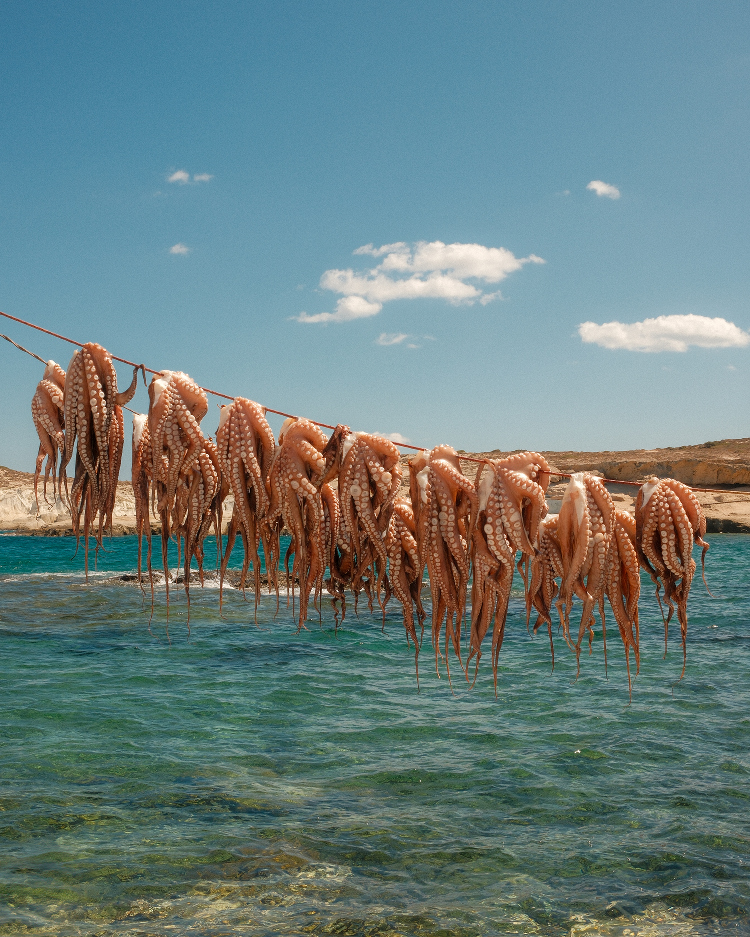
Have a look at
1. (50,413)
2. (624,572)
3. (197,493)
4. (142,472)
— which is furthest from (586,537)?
(50,413)

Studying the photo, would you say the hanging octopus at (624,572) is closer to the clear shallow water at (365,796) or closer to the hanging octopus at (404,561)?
the hanging octopus at (404,561)

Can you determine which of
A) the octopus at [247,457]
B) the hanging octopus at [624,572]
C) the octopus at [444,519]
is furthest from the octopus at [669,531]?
the octopus at [247,457]

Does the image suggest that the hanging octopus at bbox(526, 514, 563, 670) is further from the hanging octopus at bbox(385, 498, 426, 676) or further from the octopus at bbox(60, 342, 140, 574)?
the octopus at bbox(60, 342, 140, 574)

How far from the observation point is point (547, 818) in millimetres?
8227

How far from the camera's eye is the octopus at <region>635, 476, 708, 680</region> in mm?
4113

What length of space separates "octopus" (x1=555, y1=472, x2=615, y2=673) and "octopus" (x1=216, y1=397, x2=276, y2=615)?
1697 millimetres

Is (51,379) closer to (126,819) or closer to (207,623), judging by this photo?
(126,819)

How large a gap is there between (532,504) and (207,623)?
19163 millimetres

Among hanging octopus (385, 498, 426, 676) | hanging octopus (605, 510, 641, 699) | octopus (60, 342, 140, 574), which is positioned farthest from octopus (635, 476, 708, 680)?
octopus (60, 342, 140, 574)

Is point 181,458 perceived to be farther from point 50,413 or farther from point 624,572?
point 624,572

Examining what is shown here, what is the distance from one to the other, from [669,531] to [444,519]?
1406 millimetres

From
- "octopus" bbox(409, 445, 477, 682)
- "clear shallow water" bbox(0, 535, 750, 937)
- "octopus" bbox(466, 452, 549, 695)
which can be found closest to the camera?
"octopus" bbox(466, 452, 549, 695)

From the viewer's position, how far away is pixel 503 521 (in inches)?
145

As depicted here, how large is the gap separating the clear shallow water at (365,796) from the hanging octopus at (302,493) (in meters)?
3.90
